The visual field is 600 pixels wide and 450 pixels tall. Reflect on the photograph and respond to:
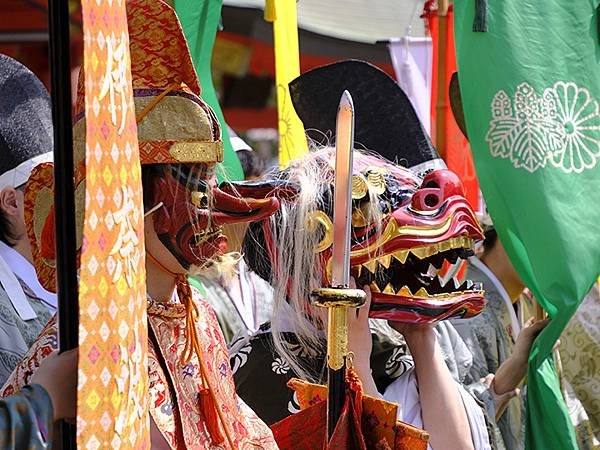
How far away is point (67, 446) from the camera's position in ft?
4.58

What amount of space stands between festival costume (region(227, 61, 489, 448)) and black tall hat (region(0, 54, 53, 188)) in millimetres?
600

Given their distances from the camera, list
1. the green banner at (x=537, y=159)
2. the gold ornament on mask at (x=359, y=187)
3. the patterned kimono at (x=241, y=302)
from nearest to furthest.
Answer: the gold ornament on mask at (x=359, y=187) < the green banner at (x=537, y=159) < the patterned kimono at (x=241, y=302)

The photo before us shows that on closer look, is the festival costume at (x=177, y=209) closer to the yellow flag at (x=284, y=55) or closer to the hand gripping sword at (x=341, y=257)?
the hand gripping sword at (x=341, y=257)

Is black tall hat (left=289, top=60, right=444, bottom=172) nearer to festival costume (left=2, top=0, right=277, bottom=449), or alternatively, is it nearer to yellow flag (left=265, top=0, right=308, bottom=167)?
yellow flag (left=265, top=0, right=308, bottom=167)

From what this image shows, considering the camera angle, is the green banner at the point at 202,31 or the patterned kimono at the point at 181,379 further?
the green banner at the point at 202,31

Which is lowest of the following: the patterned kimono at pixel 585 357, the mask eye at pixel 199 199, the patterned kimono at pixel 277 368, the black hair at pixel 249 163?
the patterned kimono at pixel 585 357

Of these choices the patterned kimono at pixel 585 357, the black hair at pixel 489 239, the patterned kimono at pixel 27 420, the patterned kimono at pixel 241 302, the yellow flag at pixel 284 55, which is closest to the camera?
the patterned kimono at pixel 27 420

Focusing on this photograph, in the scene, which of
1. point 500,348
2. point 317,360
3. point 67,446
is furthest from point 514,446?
point 67,446

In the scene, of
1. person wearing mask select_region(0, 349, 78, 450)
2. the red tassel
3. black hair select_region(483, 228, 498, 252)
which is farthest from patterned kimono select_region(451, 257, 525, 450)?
person wearing mask select_region(0, 349, 78, 450)

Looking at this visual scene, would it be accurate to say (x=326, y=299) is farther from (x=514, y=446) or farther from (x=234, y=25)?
(x=234, y=25)

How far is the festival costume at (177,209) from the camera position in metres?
1.79

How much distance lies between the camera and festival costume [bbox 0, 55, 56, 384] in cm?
254

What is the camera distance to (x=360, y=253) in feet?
7.59

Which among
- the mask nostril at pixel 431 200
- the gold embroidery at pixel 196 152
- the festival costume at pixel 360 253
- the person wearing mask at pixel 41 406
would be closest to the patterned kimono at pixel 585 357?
the festival costume at pixel 360 253
